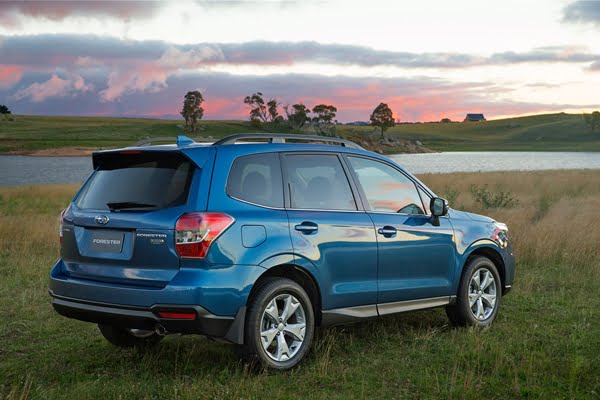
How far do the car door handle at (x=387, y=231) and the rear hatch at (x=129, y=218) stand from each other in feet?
5.89

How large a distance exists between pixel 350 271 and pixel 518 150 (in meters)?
181

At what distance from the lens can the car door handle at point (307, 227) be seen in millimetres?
5757

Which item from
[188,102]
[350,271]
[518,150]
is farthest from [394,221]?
[518,150]

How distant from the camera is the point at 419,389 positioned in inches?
211

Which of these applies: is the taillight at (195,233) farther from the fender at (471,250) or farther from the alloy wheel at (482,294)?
the alloy wheel at (482,294)

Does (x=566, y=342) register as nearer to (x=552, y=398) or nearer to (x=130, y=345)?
(x=552, y=398)

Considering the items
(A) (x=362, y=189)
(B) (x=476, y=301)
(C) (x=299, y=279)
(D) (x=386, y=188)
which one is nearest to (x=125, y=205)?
(C) (x=299, y=279)

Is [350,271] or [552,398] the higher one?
[350,271]

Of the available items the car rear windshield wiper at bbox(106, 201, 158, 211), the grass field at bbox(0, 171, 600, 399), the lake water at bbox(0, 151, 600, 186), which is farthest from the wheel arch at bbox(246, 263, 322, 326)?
the lake water at bbox(0, 151, 600, 186)

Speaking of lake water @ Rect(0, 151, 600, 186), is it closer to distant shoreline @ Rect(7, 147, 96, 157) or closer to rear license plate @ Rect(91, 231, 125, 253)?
distant shoreline @ Rect(7, 147, 96, 157)

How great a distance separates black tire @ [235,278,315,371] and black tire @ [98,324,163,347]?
1.51 metres

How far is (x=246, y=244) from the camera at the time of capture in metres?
5.34

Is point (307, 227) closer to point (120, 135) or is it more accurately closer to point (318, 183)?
point (318, 183)

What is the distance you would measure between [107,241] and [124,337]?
1.43 meters
